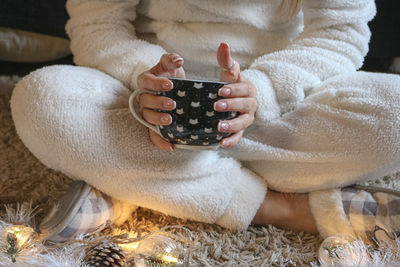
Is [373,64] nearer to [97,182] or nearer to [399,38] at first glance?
[399,38]

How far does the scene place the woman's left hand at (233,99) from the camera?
1.80ft

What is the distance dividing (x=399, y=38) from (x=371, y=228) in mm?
723

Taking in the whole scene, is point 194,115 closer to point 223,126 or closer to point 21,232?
point 223,126

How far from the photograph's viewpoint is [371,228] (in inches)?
26.0

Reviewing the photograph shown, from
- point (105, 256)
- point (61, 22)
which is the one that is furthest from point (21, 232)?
point (61, 22)

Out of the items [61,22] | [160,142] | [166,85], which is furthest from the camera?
[61,22]

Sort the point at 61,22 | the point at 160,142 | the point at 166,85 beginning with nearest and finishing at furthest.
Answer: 1. the point at 166,85
2. the point at 160,142
3. the point at 61,22

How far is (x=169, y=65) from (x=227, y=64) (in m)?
0.09

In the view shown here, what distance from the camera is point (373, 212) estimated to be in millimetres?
675

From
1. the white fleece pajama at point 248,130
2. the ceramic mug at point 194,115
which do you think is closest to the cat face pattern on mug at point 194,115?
the ceramic mug at point 194,115

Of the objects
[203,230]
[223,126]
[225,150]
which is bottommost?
[203,230]

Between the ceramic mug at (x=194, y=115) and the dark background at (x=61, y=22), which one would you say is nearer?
the ceramic mug at (x=194, y=115)

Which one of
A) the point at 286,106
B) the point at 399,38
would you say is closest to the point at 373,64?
the point at 399,38

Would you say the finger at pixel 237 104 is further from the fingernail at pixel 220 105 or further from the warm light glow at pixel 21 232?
the warm light glow at pixel 21 232
